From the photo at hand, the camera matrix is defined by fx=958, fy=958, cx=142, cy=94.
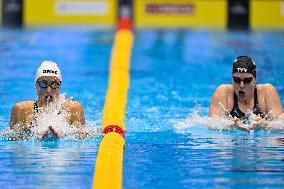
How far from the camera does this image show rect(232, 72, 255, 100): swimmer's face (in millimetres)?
7988

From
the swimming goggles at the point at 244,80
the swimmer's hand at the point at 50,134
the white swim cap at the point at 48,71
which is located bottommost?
the swimmer's hand at the point at 50,134

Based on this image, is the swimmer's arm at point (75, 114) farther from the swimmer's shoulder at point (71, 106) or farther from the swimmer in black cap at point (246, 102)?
the swimmer in black cap at point (246, 102)

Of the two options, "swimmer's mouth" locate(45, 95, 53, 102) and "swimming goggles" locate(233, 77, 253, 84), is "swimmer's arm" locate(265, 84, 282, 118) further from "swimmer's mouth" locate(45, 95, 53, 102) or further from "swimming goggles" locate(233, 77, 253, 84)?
"swimmer's mouth" locate(45, 95, 53, 102)

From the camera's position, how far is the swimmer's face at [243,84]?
799cm

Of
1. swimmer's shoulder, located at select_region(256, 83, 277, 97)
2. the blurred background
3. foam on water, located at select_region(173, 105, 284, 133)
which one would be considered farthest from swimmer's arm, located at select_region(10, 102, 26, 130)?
the blurred background

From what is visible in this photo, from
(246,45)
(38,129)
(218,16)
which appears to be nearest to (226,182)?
(38,129)

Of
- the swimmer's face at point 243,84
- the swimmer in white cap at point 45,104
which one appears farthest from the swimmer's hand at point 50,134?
the swimmer's face at point 243,84

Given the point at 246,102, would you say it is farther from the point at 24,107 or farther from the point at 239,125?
the point at 24,107

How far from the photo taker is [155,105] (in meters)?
9.81

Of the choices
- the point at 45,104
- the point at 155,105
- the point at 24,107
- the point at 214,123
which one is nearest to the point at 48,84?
the point at 45,104

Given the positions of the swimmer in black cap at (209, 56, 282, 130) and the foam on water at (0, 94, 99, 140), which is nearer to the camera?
the foam on water at (0, 94, 99, 140)

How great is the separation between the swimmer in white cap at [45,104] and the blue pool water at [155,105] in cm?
18

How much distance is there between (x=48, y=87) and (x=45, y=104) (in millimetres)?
186

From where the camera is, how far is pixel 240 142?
293 inches
